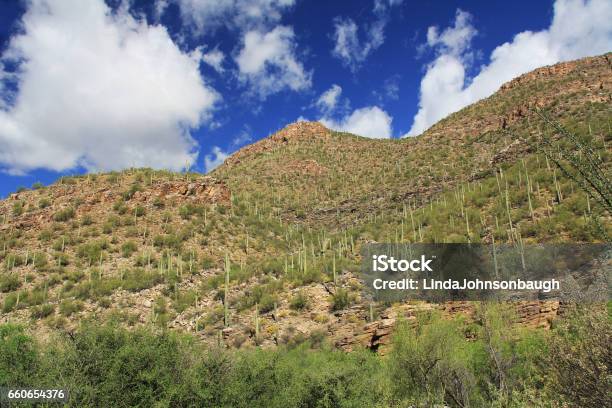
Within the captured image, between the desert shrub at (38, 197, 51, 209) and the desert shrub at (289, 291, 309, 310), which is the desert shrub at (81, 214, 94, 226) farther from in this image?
the desert shrub at (289, 291, 309, 310)

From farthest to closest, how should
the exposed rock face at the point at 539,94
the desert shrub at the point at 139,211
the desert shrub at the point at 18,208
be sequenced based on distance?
the exposed rock face at the point at 539,94, the desert shrub at the point at 139,211, the desert shrub at the point at 18,208

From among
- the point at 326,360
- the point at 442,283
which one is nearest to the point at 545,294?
the point at 442,283

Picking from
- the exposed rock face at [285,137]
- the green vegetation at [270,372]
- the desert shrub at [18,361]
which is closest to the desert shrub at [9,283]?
the desert shrub at [18,361]

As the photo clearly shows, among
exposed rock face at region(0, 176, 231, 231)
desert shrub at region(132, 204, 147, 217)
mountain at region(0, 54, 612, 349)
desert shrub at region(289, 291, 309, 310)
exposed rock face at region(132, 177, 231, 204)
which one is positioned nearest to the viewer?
mountain at region(0, 54, 612, 349)

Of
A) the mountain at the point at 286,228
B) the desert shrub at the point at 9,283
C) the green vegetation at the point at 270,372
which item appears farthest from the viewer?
the desert shrub at the point at 9,283

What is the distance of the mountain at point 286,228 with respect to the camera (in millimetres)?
23312

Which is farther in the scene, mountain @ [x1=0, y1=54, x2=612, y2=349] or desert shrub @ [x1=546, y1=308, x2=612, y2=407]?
mountain @ [x1=0, y1=54, x2=612, y2=349]

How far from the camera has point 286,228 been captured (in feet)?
134

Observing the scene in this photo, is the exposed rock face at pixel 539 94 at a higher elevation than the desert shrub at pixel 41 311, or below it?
higher

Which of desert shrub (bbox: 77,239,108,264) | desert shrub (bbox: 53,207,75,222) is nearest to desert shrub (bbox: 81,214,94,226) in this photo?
desert shrub (bbox: 53,207,75,222)

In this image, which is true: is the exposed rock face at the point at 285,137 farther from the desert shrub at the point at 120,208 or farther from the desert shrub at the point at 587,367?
the desert shrub at the point at 587,367

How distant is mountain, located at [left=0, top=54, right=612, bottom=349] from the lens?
76.5ft

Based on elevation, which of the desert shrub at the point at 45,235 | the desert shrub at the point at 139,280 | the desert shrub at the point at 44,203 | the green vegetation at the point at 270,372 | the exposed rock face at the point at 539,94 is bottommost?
the green vegetation at the point at 270,372

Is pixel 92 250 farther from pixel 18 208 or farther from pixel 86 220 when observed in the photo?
pixel 18 208
